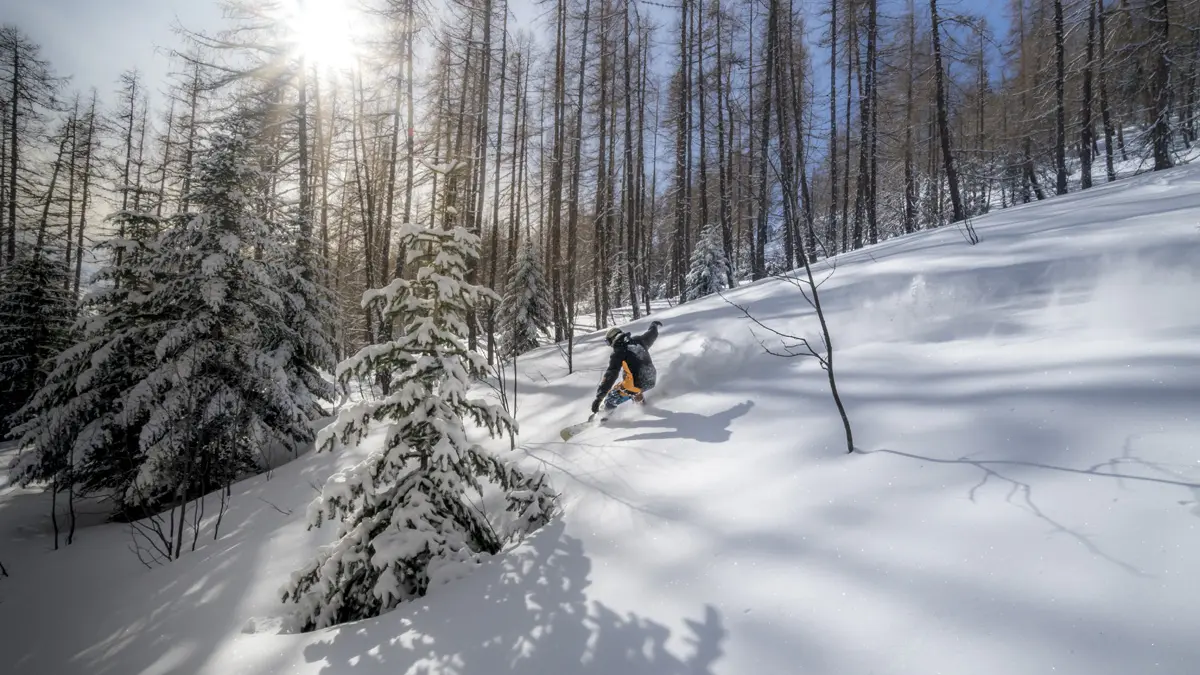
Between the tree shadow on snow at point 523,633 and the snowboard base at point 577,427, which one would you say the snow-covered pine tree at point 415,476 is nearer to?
the tree shadow on snow at point 523,633

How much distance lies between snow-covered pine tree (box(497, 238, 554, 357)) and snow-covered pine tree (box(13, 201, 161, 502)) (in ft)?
31.6

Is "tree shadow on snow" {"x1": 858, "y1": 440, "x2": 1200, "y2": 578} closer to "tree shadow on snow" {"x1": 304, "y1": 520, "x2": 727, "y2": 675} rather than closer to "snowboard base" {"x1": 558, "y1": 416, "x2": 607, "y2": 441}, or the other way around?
"tree shadow on snow" {"x1": 304, "y1": 520, "x2": 727, "y2": 675}

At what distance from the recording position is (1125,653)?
150 cm

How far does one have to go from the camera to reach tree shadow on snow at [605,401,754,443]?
447cm

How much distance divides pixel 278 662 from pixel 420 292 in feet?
9.59

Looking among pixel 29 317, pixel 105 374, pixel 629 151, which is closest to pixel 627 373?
pixel 105 374

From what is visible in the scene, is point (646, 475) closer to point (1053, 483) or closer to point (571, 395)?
point (1053, 483)

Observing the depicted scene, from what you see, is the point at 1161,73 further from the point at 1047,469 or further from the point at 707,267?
the point at 1047,469

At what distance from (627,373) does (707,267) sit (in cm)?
1166

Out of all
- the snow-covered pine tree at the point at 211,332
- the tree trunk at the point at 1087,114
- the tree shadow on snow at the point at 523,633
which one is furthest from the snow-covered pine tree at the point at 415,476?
the tree trunk at the point at 1087,114

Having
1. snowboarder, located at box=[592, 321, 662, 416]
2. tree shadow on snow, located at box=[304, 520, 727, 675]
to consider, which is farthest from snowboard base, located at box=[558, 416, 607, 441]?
tree shadow on snow, located at box=[304, 520, 727, 675]

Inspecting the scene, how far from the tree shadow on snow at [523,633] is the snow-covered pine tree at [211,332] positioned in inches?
218

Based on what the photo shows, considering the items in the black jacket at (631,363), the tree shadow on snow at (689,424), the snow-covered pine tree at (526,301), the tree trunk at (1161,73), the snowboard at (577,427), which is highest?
the tree trunk at (1161,73)

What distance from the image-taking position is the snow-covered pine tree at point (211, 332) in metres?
6.86
